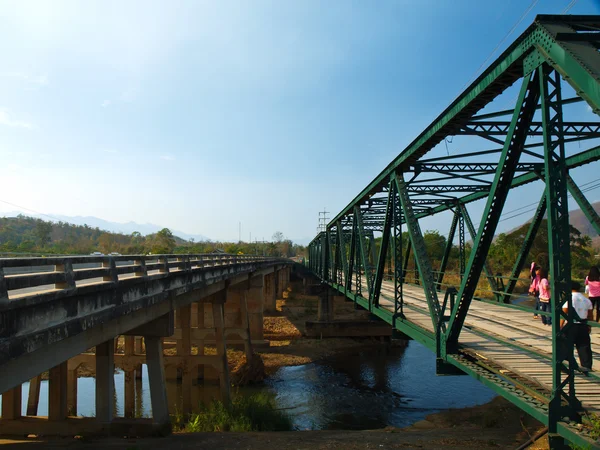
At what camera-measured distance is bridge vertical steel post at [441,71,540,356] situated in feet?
21.1

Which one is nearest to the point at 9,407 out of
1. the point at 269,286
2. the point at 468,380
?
the point at 468,380

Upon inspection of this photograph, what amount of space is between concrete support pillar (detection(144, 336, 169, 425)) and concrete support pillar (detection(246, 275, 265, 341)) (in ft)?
60.9

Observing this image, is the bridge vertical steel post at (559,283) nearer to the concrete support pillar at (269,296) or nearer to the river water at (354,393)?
the river water at (354,393)

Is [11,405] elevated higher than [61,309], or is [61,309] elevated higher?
[61,309]

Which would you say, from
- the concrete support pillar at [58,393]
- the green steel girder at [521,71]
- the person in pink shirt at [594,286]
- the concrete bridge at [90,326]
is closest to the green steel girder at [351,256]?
the concrete bridge at [90,326]

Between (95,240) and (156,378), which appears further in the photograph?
(95,240)

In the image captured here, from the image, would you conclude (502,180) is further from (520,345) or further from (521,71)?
(520,345)

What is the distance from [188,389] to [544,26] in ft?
53.8

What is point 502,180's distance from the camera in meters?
7.00

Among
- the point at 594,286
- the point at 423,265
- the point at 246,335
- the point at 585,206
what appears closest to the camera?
the point at 585,206

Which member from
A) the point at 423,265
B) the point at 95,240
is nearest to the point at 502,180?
the point at 423,265

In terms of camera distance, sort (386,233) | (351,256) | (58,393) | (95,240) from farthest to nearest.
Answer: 1. (95,240)
2. (351,256)
3. (386,233)
4. (58,393)

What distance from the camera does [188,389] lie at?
56.8 feet

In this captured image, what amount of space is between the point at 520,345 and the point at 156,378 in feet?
28.6
